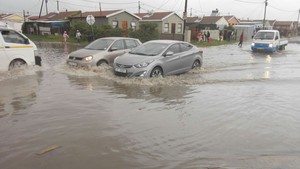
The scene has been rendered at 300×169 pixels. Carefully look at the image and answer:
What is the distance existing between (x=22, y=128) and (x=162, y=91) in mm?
4830

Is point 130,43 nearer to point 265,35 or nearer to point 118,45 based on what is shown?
point 118,45

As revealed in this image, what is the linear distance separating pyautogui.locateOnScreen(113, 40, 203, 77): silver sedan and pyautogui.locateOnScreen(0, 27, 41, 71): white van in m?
3.50

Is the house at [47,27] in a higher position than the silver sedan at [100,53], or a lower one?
higher

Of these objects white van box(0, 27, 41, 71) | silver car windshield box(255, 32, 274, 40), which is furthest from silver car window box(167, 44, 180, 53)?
silver car windshield box(255, 32, 274, 40)

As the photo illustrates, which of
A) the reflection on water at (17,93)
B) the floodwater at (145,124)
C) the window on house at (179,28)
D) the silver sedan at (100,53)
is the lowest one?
the floodwater at (145,124)

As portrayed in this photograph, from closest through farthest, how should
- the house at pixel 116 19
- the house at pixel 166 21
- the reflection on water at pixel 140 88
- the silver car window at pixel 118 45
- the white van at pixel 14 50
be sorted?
the reflection on water at pixel 140 88, the white van at pixel 14 50, the silver car window at pixel 118 45, the house at pixel 116 19, the house at pixel 166 21

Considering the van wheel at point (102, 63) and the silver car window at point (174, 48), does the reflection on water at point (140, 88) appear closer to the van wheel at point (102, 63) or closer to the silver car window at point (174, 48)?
the van wheel at point (102, 63)

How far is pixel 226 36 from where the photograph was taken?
158 feet

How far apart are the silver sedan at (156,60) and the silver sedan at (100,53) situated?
1444mm

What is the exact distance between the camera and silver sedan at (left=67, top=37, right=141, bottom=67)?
41.7 ft

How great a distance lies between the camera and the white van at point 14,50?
1125 centimetres

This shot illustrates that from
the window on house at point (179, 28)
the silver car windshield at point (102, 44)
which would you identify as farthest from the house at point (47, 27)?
the silver car windshield at point (102, 44)

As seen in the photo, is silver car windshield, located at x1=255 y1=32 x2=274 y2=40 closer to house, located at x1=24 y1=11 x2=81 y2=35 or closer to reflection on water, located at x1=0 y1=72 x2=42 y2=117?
reflection on water, located at x1=0 y1=72 x2=42 y2=117

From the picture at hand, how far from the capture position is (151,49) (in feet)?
39.1
